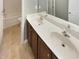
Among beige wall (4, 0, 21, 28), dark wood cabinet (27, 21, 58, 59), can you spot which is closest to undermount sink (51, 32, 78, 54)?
dark wood cabinet (27, 21, 58, 59)

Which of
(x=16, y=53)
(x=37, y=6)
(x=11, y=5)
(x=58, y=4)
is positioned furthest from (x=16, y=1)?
(x=58, y=4)

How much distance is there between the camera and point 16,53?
11.9 feet

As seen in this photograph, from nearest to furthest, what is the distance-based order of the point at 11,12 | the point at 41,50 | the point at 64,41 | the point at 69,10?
the point at 64,41 < the point at 69,10 < the point at 41,50 < the point at 11,12

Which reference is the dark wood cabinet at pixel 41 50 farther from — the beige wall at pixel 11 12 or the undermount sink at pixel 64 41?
the beige wall at pixel 11 12

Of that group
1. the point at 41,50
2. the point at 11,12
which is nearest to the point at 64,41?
the point at 41,50

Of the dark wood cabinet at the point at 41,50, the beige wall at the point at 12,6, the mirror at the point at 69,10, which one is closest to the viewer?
the dark wood cabinet at the point at 41,50

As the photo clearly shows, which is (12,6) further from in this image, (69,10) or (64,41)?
(64,41)

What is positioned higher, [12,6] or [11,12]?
[12,6]

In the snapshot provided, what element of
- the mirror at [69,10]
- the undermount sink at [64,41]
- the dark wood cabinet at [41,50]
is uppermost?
the mirror at [69,10]

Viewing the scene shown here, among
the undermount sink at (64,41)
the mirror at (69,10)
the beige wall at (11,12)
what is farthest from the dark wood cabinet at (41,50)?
the beige wall at (11,12)

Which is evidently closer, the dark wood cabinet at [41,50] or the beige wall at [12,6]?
the dark wood cabinet at [41,50]

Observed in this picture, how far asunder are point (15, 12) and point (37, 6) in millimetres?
2636

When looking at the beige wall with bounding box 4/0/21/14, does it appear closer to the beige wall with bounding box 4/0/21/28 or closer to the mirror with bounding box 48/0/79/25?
the beige wall with bounding box 4/0/21/28

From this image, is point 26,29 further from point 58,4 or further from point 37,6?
point 58,4
